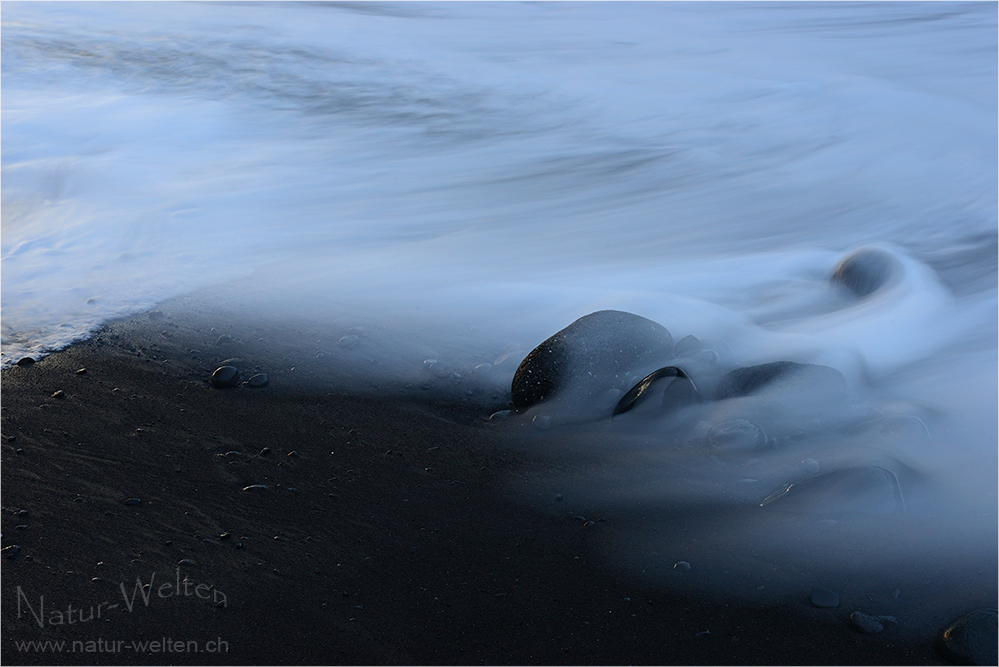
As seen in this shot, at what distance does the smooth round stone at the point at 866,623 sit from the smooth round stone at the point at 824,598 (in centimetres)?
5

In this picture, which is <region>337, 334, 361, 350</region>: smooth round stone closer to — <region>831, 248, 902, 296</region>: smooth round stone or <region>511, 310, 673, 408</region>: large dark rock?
<region>511, 310, 673, 408</region>: large dark rock

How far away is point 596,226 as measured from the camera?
458 cm

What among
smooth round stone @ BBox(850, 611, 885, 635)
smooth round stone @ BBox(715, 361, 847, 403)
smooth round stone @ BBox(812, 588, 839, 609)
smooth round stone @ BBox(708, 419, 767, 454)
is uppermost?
smooth round stone @ BBox(715, 361, 847, 403)

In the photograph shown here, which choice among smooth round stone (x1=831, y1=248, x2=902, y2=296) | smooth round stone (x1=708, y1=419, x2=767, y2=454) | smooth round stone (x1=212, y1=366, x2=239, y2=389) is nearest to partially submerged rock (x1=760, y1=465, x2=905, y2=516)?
smooth round stone (x1=708, y1=419, x2=767, y2=454)

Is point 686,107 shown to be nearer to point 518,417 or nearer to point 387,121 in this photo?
point 387,121

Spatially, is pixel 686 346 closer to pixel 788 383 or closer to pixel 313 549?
pixel 788 383

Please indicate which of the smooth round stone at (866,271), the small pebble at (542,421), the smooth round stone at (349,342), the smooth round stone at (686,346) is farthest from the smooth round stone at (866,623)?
the smooth round stone at (866,271)

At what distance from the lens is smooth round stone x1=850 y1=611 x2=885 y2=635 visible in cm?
179

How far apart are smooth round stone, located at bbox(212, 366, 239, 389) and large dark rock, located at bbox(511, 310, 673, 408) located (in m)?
1.02

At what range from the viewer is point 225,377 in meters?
2.73

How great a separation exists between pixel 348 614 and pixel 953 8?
971 cm

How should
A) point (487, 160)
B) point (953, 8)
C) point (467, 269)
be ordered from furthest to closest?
point (953, 8)
point (487, 160)
point (467, 269)

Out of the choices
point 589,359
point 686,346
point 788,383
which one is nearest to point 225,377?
point 589,359

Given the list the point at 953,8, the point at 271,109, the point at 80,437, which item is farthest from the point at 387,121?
the point at 953,8
